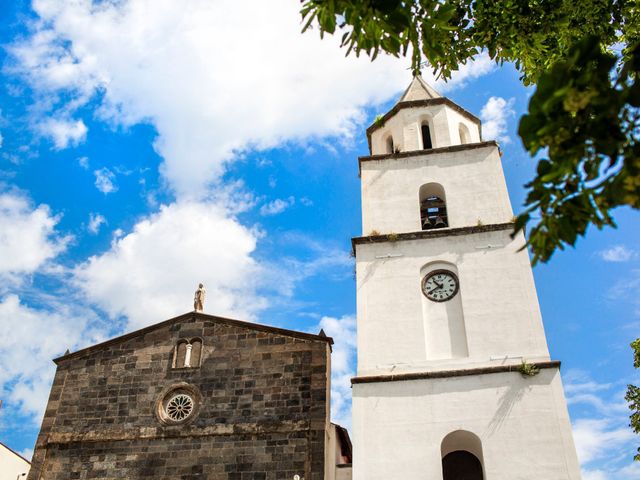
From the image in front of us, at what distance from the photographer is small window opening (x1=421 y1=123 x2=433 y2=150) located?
59.8ft

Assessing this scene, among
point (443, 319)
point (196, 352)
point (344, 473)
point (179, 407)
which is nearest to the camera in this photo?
point (344, 473)

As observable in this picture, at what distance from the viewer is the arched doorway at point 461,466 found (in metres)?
12.8

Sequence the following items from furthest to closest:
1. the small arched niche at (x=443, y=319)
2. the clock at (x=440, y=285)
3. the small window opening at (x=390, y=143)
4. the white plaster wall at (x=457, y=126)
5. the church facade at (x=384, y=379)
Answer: the small window opening at (x=390, y=143)
the white plaster wall at (x=457, y=126)
the clock at (x=440, y=285)
the small arched niche at (x=443, y=319)
the church facade at (x=384, y=379)

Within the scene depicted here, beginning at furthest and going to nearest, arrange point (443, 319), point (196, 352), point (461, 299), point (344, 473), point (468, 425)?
point (196, 352)
point (461, 299)
point (443, 319)
point (344, 473)
point (468, 425)

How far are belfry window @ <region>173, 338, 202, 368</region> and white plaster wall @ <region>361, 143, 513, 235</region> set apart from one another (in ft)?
17.0

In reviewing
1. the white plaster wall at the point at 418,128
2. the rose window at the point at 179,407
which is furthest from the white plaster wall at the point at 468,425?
the white plaster wall at the point at 418,128

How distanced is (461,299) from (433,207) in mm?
3199

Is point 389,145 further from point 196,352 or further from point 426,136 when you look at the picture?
point 196,352

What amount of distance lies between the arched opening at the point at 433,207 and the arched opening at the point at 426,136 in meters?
1.68

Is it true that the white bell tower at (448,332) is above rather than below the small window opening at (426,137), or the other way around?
below

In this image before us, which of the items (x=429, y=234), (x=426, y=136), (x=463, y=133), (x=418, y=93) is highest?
(x=418, y=93)

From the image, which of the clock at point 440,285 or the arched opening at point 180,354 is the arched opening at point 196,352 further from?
the clock at point 440,285

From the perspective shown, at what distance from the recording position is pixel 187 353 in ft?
50.1

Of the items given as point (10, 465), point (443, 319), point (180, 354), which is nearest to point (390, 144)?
point (443, 319)
